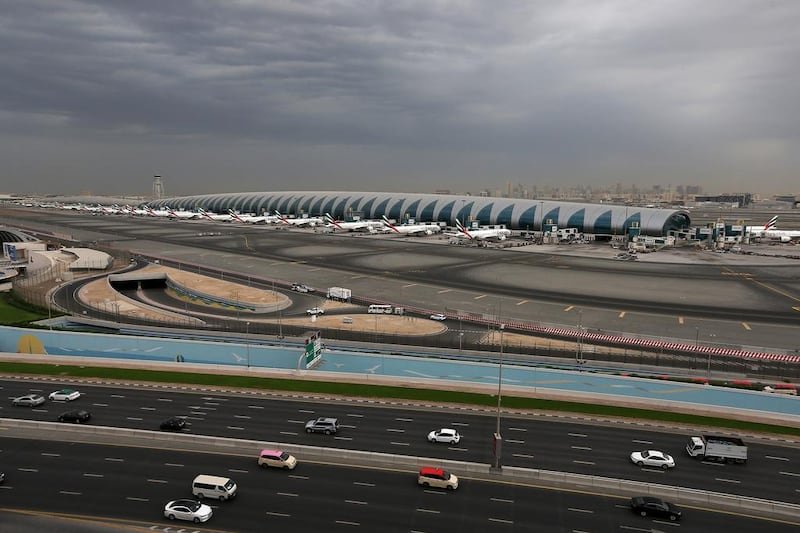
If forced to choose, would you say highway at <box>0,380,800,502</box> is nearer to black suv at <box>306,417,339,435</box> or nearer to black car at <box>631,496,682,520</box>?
black suv at <box>306,417,339,435</box>

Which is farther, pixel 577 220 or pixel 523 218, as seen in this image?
pixel 523 218

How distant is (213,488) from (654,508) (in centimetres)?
2141

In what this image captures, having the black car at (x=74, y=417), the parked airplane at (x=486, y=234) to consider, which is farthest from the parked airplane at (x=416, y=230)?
the black car at (x=74, y=417)

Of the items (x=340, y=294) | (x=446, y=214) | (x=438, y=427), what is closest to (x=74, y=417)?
(x=438, y=427)

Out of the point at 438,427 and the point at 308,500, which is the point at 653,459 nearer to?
the point at 438,427

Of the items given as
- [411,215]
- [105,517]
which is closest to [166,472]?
[105,517]

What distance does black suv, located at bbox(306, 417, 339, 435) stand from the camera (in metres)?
33.4

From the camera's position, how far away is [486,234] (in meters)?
151

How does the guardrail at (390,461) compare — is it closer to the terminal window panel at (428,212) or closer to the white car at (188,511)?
the white car at (188,511)

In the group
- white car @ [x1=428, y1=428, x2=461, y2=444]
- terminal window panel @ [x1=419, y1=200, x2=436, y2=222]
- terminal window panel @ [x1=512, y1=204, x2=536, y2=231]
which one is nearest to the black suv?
white car @ [x1=428, y1=428, x2=461, y2=444]

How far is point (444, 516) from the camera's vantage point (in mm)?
24219

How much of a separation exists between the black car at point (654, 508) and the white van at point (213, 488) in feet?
65.1

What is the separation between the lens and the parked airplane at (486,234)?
149500mm

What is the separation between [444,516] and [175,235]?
169 metres
